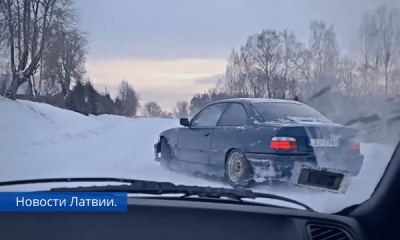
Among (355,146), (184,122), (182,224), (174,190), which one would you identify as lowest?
(182,224)

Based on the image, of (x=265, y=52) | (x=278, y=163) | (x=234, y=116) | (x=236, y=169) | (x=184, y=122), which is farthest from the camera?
(x=184, y=122)

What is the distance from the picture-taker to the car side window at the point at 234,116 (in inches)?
201

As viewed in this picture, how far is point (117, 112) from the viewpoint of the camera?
428cm

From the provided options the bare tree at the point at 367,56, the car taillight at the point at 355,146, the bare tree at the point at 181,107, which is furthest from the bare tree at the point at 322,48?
the bare tree at the point at 181,107

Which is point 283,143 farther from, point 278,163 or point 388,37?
point 388,37

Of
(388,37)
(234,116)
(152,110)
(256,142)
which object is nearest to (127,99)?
(152,110)

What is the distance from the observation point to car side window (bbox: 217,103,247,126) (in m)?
5.10

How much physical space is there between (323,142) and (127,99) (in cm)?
199

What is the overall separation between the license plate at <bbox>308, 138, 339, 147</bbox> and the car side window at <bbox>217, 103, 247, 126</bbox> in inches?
60.6

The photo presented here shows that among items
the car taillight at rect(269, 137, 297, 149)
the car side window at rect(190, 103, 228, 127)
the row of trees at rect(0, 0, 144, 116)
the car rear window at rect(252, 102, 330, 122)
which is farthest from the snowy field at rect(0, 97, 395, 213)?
the row of trees at rect(0, 0, 144, 116)

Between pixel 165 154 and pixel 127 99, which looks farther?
pixel 165 154

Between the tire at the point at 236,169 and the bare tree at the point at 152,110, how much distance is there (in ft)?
3.65

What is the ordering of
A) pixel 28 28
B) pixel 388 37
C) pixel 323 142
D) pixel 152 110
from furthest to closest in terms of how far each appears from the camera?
pixel 152 110
pixel 28 28
pixel 323 142
pixel 388 37

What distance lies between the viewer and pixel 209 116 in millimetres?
5680
